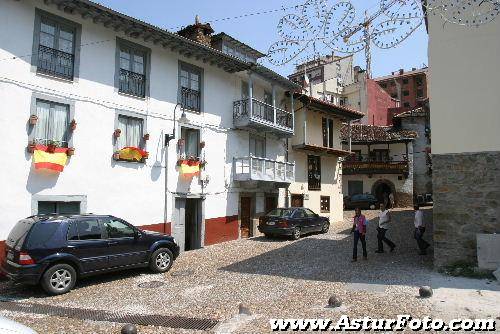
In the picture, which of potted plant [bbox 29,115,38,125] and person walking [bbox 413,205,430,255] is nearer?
potted plant [bbox 29,115,38,125]

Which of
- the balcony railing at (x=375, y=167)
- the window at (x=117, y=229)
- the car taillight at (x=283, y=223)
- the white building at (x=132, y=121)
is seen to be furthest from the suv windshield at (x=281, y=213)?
the balcony railing at (x=375, y=167)

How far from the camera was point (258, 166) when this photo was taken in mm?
19234

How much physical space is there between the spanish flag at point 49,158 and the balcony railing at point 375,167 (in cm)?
3127

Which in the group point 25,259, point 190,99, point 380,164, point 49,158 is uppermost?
point 190,99

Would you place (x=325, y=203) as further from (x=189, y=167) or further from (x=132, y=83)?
(x=132, y=83)

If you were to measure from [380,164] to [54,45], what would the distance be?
32.4 meters

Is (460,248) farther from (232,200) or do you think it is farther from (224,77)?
(224,77)

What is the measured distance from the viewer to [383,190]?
3981 centimetres

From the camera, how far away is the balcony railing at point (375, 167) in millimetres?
37625

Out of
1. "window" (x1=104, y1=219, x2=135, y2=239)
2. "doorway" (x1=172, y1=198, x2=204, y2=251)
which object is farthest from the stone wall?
"doorway" (x1=172, y1=198, x2=204, y2=251)

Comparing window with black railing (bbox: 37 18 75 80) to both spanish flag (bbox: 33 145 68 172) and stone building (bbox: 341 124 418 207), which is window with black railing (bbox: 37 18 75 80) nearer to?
spanish flag (bbox: 33 145 68 172)

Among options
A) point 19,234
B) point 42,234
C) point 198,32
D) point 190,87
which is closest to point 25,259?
point 42,234

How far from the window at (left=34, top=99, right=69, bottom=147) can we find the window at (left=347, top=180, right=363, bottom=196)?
32004 mm

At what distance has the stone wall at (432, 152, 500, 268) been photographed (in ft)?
33.8
